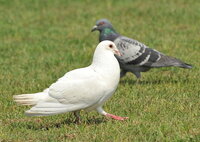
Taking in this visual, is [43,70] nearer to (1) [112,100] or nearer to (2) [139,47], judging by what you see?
(2) [139,47]

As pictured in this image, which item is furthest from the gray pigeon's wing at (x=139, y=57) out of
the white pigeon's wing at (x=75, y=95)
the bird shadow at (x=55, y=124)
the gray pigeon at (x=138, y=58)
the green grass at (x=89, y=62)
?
the white pigeon's wing at (x=75, y=95)

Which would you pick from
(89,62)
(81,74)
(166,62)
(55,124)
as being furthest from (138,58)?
(81,74)

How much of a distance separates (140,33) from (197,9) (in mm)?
3570

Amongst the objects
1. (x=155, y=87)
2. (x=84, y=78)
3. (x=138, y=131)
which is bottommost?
(x=155, y=87)

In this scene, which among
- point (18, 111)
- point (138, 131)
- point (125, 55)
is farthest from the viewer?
point (125, 55)

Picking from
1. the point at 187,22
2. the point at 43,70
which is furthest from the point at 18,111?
the point at 187,22

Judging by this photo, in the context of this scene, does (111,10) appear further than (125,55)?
Yes

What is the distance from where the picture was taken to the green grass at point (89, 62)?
7121 mm

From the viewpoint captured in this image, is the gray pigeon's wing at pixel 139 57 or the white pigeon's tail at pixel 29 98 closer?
the white pigeon's tail at pixel 29 98

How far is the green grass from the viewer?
280 inches

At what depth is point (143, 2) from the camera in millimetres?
21328

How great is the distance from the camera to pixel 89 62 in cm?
1345

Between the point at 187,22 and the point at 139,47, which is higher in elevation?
the point at 139,47

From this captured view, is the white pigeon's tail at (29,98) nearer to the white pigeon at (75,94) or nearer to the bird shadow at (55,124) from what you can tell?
the white pigeon at (75,94)
